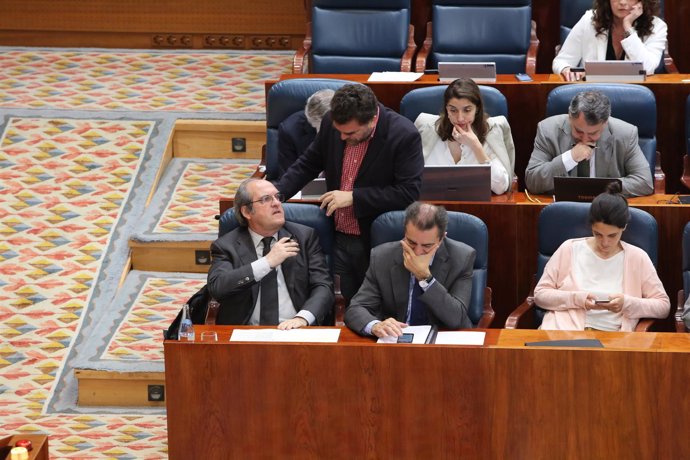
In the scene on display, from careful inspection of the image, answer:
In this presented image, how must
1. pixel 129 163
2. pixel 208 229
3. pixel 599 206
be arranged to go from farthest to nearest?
pixel 129 163
pixel 208 229
pixel 599 206

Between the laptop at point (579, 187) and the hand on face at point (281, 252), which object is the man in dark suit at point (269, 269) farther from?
the laptop at point (579, 187)

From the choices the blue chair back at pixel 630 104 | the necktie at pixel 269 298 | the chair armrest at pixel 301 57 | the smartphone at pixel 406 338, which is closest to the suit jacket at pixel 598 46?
the blue chair back at pixel 630 104

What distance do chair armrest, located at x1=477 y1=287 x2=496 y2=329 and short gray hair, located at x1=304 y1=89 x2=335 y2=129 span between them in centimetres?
71

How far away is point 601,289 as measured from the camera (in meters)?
3.22

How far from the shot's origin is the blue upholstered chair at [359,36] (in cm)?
484

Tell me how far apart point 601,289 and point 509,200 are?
443 millimetres

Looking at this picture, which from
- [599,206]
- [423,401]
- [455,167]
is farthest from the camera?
[455,167]

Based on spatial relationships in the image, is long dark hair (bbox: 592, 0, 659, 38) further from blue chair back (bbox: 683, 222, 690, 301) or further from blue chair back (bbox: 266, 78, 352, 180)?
blue chair back (bbox: 683, 222, 690, 301)

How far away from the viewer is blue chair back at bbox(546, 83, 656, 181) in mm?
3889

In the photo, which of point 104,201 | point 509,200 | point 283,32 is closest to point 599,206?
point 509,200

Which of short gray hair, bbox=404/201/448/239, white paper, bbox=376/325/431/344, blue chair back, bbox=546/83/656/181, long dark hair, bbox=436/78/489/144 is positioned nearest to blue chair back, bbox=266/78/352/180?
long dark hair, bbox=436/78/489/144

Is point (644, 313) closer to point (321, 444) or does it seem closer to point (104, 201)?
point (321, 444)

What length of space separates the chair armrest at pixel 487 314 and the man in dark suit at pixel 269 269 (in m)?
0.36

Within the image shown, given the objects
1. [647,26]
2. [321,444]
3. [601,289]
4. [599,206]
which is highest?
[647,26]
